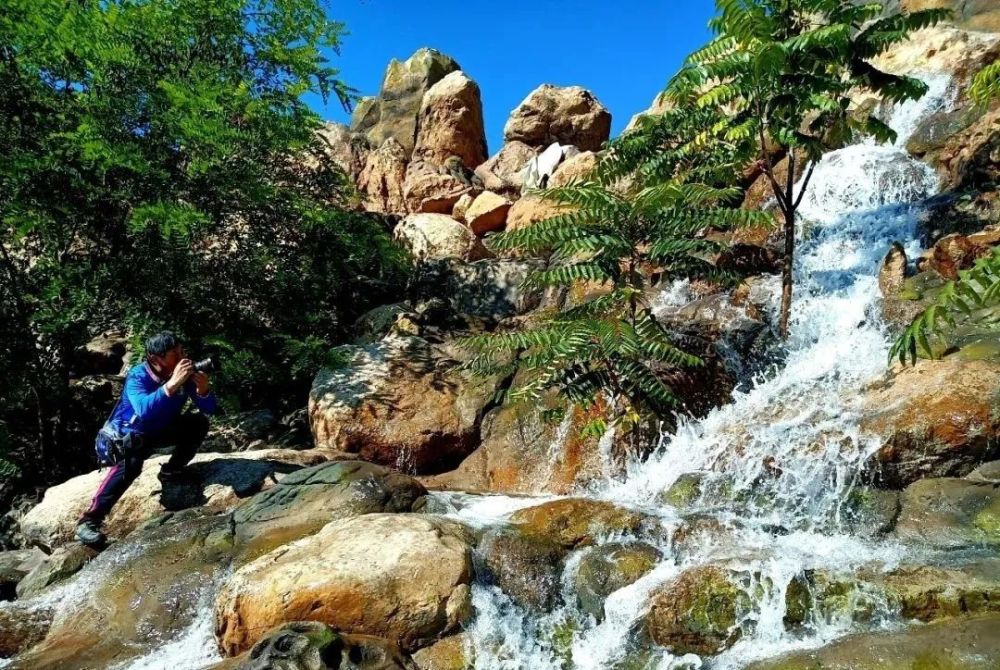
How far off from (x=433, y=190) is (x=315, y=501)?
49.8 ft

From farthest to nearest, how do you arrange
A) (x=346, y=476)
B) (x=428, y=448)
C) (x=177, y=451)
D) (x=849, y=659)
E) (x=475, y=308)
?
(x=475, y=308)
(x=428, y=448)
(x=177, y=451)
(x=346, y=476)
(x=849, y=659)

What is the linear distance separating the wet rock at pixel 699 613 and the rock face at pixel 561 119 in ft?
67.7

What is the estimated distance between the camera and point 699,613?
14.7 ft

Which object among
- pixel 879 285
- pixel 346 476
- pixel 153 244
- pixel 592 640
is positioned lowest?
pixel 592 640

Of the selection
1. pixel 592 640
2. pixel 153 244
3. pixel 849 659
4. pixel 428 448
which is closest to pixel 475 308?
pixel 428 448

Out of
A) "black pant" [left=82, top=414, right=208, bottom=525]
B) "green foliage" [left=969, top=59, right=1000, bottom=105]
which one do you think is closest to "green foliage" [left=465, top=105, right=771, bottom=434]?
"green foliage" [left=969, top=59, right=1000, bottom=105]

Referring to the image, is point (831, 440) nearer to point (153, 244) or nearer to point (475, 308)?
point (475, 308)

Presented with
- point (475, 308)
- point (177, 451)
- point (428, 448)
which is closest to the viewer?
point (177, 451)

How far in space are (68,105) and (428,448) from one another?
6993mm

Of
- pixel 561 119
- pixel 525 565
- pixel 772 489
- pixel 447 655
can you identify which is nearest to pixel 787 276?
pixel 772 489

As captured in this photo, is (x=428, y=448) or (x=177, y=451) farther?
(x=428, y=448)

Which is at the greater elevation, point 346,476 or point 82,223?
point 82,223

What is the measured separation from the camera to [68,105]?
9586 millimetres

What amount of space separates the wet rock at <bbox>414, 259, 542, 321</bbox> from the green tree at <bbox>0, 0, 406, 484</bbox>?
1595 millimetres
